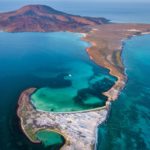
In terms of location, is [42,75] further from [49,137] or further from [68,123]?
[49,137]

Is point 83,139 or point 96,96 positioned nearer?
point 83,139

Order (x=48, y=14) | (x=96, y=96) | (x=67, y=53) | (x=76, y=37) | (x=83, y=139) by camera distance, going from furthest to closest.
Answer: (x=48, y=14), (x=76, y=37), (x=67, y=53), (x=96, y=96), (x=83, y=139)

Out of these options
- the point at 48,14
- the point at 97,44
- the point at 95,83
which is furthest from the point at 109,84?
the point at 48,14

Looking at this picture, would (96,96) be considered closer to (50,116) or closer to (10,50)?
(50,116)

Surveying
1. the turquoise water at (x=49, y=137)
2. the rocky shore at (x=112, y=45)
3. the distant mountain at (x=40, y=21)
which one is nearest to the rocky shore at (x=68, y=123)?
the turquoise water at (x=49, y=137)

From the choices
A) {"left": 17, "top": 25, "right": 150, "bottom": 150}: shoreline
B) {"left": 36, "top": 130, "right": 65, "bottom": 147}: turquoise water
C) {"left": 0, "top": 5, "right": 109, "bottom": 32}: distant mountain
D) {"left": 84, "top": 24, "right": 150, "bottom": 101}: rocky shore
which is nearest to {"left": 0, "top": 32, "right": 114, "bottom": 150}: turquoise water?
{"left": 36, "top": 130, "right": 65, "bottom": 147}: turquoise water

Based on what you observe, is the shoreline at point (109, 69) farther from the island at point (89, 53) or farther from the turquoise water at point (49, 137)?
the turquoise water at point (49, 137)
